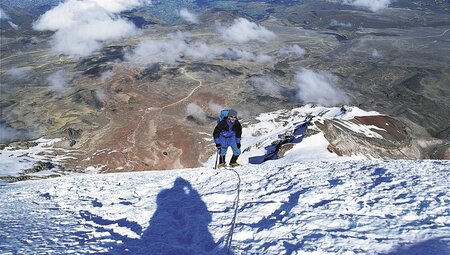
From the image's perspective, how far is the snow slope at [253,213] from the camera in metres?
9.13

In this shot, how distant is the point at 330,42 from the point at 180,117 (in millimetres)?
133770

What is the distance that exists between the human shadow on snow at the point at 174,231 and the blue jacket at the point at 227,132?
493 centimetres

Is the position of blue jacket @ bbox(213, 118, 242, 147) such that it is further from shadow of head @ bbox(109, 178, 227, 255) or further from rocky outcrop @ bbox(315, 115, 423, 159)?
rocky outcrop @ bbox(315, 115, 423, 159)

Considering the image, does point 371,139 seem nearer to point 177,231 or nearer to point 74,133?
point 177,231

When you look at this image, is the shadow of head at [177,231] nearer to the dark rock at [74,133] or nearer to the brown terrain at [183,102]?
the brown terrain at [183,102]

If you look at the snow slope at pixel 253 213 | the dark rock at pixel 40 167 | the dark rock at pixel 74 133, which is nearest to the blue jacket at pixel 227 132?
the snow slope at pixel 253 213

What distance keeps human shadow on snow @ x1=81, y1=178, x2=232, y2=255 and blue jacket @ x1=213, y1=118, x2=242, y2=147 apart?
4.93 m

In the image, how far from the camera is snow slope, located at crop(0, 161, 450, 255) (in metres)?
9.13

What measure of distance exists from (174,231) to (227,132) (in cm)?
813

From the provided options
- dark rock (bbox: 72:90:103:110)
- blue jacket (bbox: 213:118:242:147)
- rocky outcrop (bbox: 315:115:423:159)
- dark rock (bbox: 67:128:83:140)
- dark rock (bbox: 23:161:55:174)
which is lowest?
dark rock (bbox: 72:90:103:110)

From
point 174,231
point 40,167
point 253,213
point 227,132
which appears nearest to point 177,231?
point 174,231

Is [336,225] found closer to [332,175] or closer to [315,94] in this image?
[332,175]

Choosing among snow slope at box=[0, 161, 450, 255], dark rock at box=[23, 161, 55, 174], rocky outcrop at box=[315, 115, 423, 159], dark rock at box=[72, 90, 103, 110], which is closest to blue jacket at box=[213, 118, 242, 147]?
snow slope at box=[0, 161, 450, 255]

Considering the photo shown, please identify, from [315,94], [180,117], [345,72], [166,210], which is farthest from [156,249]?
[345,72]
